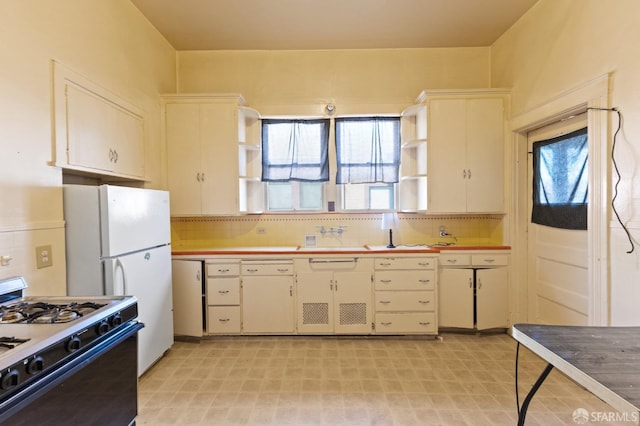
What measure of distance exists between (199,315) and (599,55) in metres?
3.93

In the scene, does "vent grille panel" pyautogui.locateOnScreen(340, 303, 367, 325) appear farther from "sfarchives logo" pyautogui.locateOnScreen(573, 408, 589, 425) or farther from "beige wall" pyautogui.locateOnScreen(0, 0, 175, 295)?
"beige wall" pyautogui.locateOnScreen(0, 0, 175, 295)

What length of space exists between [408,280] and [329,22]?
2709 mm

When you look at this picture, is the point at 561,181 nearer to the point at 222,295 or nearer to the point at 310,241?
the point at 310,241

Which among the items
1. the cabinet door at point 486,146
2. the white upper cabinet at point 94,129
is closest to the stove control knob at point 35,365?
the white upper cabinet at point 94,129

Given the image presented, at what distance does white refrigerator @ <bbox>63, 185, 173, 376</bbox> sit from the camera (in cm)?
201

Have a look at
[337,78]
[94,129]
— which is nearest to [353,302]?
[337,78]

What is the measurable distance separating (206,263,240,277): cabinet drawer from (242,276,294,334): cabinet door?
0.50 feet

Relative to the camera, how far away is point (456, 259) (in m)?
3.15

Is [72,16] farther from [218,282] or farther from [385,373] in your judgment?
[385,373]

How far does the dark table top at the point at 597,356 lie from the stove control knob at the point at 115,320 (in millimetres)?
1888

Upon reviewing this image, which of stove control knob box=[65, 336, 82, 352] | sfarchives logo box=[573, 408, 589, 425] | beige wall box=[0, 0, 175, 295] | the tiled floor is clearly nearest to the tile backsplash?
the tiled floor

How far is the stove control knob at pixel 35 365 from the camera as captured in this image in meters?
1.03

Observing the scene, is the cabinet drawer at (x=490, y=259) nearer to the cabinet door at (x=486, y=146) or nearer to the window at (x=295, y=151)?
the cabinet door at (x=486, y=146)

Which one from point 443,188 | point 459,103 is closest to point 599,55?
point 459,103
